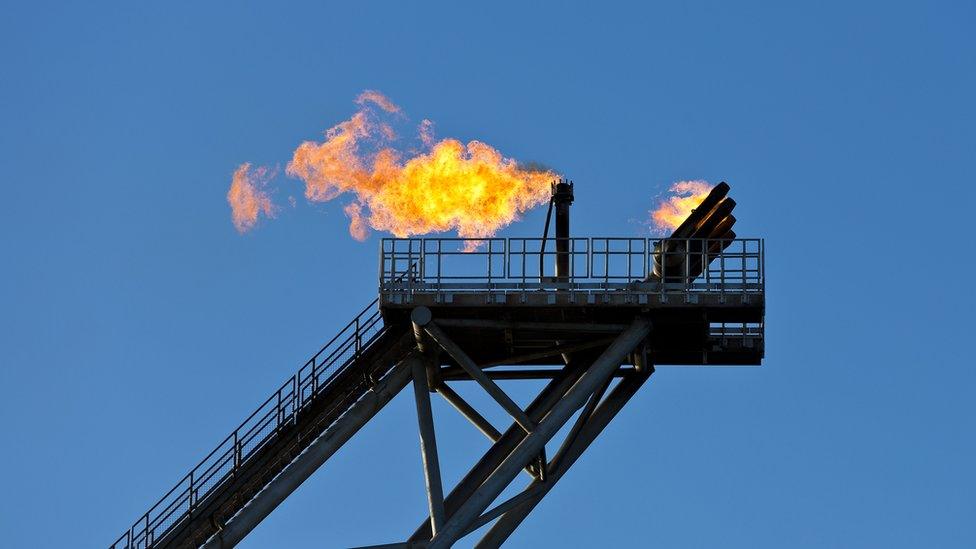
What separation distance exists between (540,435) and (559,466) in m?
3.10

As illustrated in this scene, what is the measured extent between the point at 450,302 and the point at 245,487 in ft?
25.4

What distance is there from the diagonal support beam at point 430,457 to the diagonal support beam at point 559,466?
2659 millimetres

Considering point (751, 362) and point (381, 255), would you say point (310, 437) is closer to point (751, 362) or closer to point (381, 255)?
point (381, 255)

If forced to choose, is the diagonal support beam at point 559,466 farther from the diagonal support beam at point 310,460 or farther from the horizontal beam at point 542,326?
the diagonal support beam at point 310,460

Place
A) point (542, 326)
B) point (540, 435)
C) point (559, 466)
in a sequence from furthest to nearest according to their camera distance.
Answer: point (559, 466) → point (542, 326) → point (540, 435)

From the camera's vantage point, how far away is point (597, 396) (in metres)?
104

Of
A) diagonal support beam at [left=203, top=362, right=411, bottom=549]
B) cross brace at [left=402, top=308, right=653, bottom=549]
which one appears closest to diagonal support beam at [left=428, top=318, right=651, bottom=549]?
cross brace at [left=402, top=308, right=653, bottom=549]

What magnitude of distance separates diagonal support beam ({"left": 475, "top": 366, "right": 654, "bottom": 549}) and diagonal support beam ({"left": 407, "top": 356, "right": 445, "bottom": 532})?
2.66 m

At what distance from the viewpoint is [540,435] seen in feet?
332

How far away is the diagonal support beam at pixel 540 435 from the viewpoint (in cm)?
10012

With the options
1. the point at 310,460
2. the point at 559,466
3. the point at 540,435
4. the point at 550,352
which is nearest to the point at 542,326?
the point at 550,352

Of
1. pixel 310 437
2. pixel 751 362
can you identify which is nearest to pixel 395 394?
pixel 310 437

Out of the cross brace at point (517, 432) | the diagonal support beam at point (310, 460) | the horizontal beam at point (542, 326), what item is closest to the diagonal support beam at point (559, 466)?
the cross brace at point (517, 432)

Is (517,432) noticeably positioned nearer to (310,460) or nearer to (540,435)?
(540,435)
